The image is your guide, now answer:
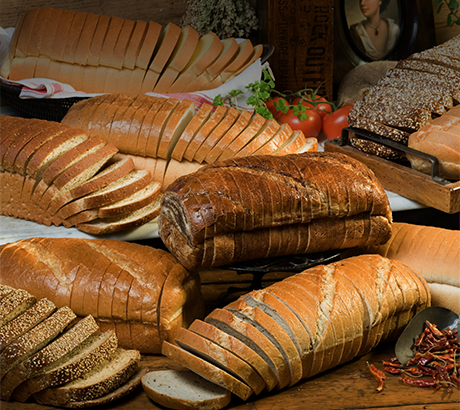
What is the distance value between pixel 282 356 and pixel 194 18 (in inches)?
→ 125

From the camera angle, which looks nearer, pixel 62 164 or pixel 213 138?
pixel 62 164

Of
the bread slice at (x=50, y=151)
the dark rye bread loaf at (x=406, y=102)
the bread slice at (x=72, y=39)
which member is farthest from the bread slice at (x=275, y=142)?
the bread slice at (x=72, y=39)

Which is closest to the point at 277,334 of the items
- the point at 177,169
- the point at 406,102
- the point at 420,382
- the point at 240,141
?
the point at 420,382

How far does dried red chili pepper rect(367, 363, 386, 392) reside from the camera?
2449 millimetres

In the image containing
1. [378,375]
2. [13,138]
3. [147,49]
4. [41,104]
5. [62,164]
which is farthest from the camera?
[147,49]

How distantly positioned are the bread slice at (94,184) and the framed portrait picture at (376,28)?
267 centimetres

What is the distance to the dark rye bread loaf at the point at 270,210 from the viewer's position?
2.60 m

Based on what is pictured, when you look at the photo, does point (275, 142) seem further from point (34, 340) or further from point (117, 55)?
point (34, 340)

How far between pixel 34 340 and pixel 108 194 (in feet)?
3.38

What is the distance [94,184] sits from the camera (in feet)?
10.3

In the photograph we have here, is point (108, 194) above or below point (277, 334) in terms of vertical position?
above

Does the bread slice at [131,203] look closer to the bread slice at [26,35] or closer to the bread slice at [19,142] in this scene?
the bread slice at [19,142]

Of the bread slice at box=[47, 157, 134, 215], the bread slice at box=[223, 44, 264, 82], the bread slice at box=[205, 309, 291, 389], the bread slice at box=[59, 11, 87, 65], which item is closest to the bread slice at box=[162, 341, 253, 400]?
the bread slice at box=[205, 309, 291, 389]

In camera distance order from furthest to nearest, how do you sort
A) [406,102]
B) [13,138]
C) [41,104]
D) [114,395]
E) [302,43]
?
[302,43]
[41,104]
[406,102]
[13,138]
[114,395]
